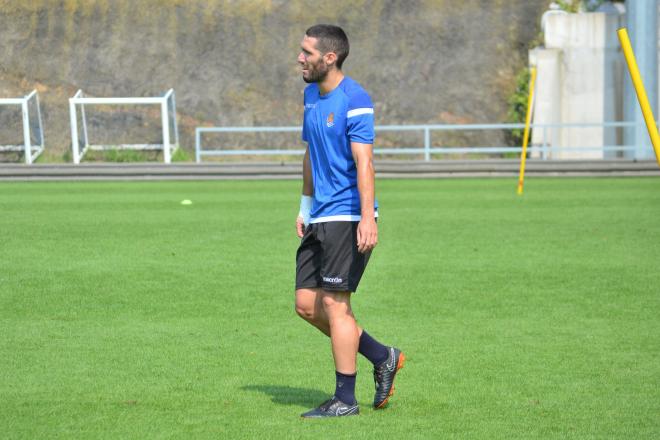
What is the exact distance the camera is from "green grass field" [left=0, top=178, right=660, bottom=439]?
5.74 m

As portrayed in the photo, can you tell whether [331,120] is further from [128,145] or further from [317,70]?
[128,145]

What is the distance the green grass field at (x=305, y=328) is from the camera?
574 centimetres

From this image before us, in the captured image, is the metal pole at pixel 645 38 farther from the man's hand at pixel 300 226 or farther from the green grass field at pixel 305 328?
the man's hand at pixel 300 226

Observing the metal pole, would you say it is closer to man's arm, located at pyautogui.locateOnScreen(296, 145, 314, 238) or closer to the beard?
man's arm, located at pyautogui.locateOnScreen(296, 145, 314, 238)

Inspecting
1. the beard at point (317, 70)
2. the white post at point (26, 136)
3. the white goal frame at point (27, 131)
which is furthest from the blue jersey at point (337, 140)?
the white goal frame at point (27, 131)

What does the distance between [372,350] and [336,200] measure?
2.74 feet

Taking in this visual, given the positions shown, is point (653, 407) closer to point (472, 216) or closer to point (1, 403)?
point (1, 403)

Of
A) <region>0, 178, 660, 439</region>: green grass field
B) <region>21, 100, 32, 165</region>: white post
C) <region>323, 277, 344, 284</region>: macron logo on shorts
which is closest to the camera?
<region>323, 277, 344, 284</region>: macron logo on shorts

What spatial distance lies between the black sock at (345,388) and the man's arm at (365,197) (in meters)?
0.65

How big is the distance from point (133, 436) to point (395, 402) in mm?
1446

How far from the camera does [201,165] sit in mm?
26688

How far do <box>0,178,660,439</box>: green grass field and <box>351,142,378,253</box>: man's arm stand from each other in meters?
0.90

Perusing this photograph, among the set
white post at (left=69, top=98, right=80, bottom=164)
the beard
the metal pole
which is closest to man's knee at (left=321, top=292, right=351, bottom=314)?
the beard

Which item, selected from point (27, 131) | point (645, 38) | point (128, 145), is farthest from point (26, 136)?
point (645, 38)
